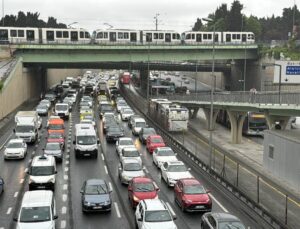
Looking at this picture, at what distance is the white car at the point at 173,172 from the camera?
106ft

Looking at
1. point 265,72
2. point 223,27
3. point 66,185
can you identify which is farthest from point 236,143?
point 223,27

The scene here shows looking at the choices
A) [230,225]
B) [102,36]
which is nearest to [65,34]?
[102,36]

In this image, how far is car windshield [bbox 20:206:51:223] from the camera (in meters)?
22.2

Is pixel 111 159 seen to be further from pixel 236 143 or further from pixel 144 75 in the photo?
pixel 144 75

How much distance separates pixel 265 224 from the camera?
2525 cm

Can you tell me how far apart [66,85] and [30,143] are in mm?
73124

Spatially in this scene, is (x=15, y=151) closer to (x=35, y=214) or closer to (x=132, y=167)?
(x=132, y=167)

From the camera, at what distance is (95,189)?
2694cm

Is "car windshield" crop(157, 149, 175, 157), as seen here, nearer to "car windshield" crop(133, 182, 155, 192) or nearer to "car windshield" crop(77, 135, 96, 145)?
"car windshield" crop(77, 135, 96, 145)

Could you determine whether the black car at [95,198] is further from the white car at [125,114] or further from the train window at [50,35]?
the train window at [50,35]

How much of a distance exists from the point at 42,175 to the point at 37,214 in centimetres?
873

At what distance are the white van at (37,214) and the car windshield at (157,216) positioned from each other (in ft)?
14.5

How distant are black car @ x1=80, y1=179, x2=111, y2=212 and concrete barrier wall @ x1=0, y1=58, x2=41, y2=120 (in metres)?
35.5

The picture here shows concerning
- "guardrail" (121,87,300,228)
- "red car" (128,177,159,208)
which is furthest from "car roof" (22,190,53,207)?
"guardrail" (121,87,300,228)
